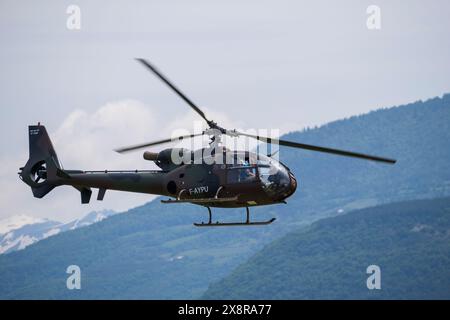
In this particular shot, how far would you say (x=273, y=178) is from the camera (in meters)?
40.3

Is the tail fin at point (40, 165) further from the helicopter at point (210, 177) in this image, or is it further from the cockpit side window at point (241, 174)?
the cockpit side window at point (241, 174)

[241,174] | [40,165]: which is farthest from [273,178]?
[40,165]

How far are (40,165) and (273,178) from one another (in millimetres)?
11710

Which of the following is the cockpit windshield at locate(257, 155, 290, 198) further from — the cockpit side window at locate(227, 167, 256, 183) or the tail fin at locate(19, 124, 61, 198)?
the tail fin at locate(19, 124, 61, 198)

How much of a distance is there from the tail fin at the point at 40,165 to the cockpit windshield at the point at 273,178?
32.7 feet

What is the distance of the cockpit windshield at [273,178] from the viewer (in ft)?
132

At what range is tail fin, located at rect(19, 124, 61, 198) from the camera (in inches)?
1829

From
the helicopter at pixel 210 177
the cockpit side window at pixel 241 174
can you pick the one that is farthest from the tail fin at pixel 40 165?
the cockpit side window at pixel 241 174

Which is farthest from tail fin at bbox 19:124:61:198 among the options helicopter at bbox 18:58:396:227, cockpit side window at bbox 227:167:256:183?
→ cockpit side window at bbox 227:167:256:183

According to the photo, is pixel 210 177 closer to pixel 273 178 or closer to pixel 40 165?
pixel 273 178
